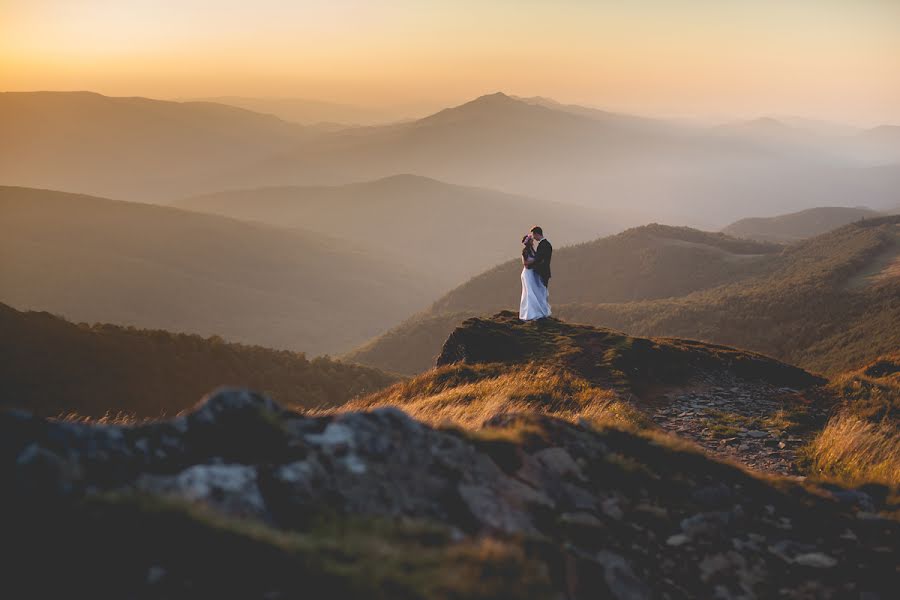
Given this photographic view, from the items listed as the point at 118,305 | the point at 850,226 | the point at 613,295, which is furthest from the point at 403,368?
the point at 850,226

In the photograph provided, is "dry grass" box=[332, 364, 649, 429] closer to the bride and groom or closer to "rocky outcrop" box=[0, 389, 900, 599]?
"rocky outcrop" box=[0, 389, 900, 599]

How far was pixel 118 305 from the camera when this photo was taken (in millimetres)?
124750

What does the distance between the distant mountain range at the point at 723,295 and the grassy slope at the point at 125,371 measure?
47.2m

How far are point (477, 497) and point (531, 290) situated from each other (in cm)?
1677

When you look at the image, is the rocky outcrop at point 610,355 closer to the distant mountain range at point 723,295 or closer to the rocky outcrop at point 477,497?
the rocky outcrop at point 477,497

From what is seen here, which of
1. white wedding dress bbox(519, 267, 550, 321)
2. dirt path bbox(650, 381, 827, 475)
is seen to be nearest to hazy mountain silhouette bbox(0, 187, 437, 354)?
white wedding dress bbox(519, 267, 550, 321)

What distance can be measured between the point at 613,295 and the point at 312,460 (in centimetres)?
12950

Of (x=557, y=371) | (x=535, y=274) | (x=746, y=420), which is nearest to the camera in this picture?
(x=746, y=420)

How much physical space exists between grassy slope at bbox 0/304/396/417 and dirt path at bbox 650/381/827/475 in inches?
989

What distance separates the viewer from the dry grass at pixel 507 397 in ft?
35.8

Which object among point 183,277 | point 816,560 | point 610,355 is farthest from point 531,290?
point 183,277

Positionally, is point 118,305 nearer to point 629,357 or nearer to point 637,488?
point 629,357

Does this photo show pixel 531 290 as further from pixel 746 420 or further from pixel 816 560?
pixel 816 560

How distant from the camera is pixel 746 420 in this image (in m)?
13.0
